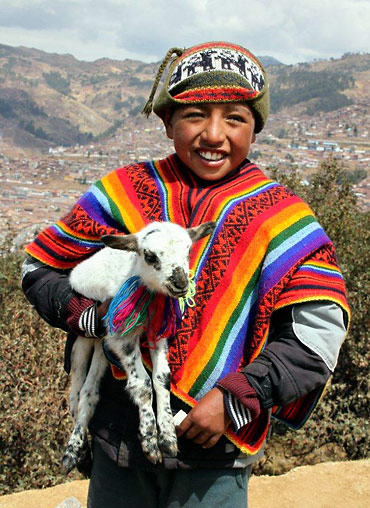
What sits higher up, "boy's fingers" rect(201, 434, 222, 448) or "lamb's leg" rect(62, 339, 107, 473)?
"boy's fingers" rect(201, 434, 222, 448)

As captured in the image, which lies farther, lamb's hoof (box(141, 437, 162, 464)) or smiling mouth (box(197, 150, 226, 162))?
smiling mouth (box(197, 150, 226, 162))

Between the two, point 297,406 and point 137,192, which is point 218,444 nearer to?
point 297,406

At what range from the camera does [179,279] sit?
169cm

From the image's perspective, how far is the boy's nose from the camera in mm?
1927

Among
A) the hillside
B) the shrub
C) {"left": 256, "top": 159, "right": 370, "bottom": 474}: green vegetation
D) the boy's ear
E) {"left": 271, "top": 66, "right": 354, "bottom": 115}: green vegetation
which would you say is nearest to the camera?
the boy's ear

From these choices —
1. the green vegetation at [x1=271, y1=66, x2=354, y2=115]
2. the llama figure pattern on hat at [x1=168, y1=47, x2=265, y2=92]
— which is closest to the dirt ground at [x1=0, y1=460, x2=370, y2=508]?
the llama figure pattern on hat at [x1=168, y1=47, x2=265, y2=92]

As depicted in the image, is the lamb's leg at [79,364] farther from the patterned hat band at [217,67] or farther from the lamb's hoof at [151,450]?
the patterned hat band at [217,67]

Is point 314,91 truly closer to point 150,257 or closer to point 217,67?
point 217,67

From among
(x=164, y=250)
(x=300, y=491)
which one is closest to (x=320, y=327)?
(x=164, y=250)

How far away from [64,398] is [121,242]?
15.4 feet

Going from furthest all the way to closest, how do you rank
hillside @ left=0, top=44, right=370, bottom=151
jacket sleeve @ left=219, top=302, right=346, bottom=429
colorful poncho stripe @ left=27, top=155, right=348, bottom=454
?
hillside @ left=0, top=44, right=370, bottom=151 < colorful poncho stripe @ left=27, top=155, right=348, bottom=454 < jacket sleeve @ left=219, top=302, right=346, bottom=429

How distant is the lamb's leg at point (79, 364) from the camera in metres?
2.19

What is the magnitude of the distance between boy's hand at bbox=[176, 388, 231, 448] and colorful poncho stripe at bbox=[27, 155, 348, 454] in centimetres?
9

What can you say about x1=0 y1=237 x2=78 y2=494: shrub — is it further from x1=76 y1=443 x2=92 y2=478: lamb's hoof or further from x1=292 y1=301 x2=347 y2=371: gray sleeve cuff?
x1=292 y1=301 x2=347 y2=371: gray sleeve cuff
